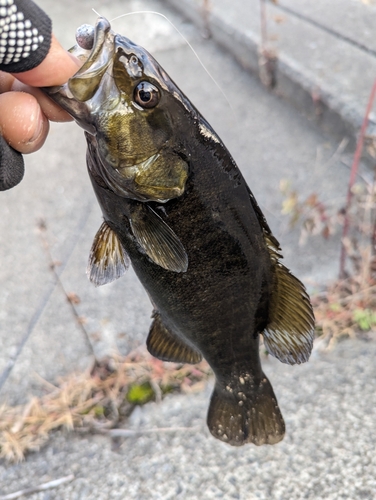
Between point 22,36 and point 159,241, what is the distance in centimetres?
54

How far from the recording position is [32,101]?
134 cm

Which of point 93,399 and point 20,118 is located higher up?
point 20,118

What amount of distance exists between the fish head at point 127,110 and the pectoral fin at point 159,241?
50 millimetres

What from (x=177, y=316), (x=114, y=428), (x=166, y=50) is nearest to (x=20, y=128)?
(x=177, y=316)

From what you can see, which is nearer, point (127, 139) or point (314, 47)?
point (127, 139)

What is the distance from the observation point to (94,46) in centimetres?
122

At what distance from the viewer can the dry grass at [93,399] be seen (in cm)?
254

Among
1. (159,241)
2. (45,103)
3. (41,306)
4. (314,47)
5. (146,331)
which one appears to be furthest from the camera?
(314,47)

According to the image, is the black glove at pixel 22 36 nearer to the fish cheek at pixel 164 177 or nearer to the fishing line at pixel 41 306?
the fish cheek at pixel 164 177

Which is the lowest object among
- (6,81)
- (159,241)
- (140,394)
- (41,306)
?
(41,306)

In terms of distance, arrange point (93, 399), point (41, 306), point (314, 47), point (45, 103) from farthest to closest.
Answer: point (314, 47) → point (41, 306) → point (93, 399) → point (45, 103)

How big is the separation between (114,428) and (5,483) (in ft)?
1.68

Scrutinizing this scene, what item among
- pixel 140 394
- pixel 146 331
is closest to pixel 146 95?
pixel 140 394

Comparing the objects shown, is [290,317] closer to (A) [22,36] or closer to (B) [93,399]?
(A) [22,36]
